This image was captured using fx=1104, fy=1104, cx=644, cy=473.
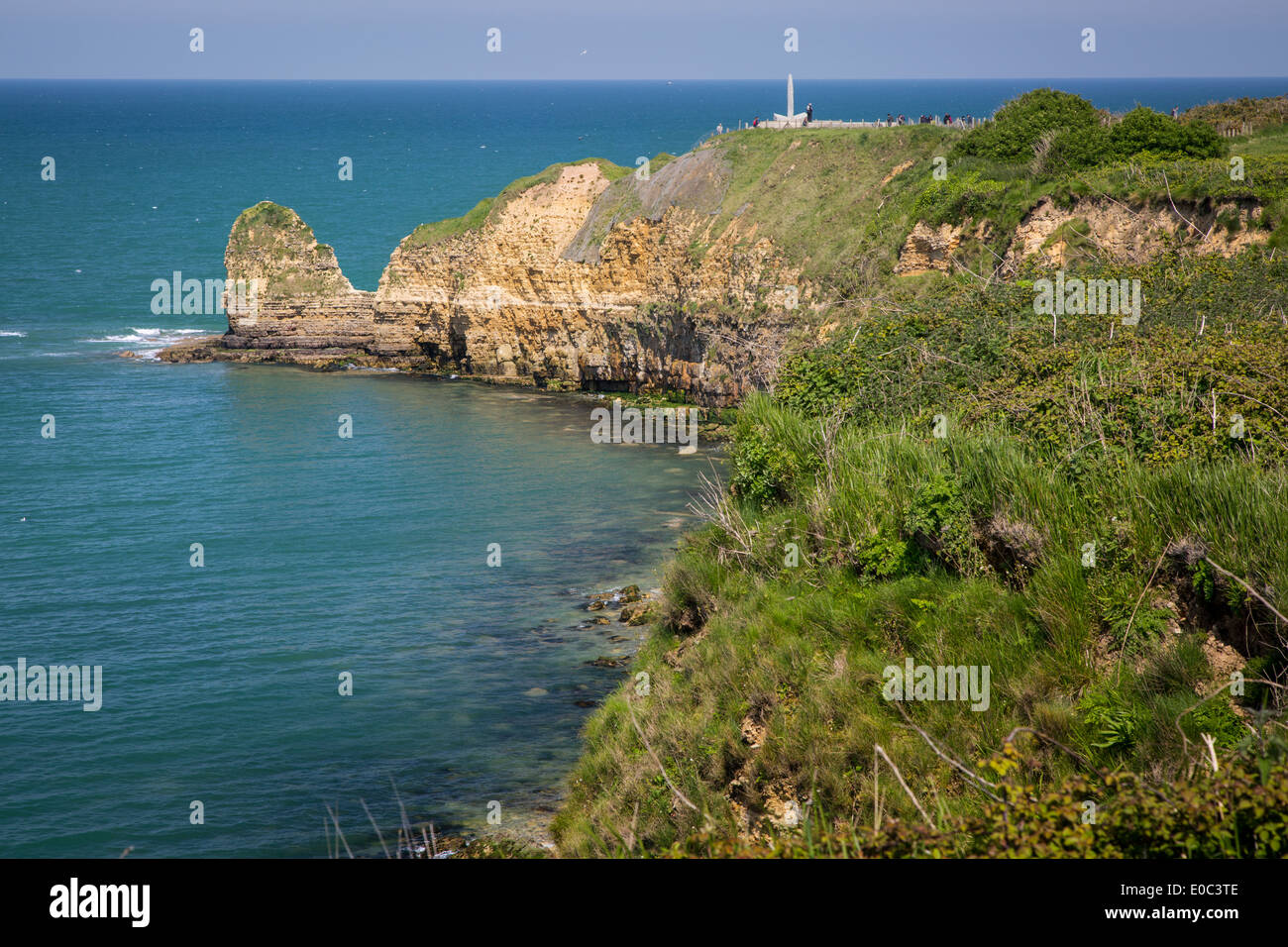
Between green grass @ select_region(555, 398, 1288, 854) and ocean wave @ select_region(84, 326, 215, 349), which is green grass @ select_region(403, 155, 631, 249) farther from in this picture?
green grass @ select_region(555, 398, 1288, 854)

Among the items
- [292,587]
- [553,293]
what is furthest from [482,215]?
[292,587]

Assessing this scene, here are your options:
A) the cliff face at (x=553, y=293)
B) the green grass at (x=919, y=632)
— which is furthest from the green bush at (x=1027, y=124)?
the green grass at (x=919, y=632)

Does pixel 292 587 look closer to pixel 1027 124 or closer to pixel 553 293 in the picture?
pixel 553 293

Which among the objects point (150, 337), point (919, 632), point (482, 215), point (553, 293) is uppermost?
point (482, 215)

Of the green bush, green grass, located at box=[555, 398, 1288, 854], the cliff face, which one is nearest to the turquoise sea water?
the cliff face

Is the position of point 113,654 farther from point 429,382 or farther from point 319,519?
point 429,382

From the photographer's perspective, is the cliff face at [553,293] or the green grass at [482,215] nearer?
the cliff face at [553,293]

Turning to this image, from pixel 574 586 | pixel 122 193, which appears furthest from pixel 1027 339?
pixel 122 193

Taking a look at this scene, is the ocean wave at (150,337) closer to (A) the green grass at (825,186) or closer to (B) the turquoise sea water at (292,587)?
(B) the turquoise sea water at (292,587)
